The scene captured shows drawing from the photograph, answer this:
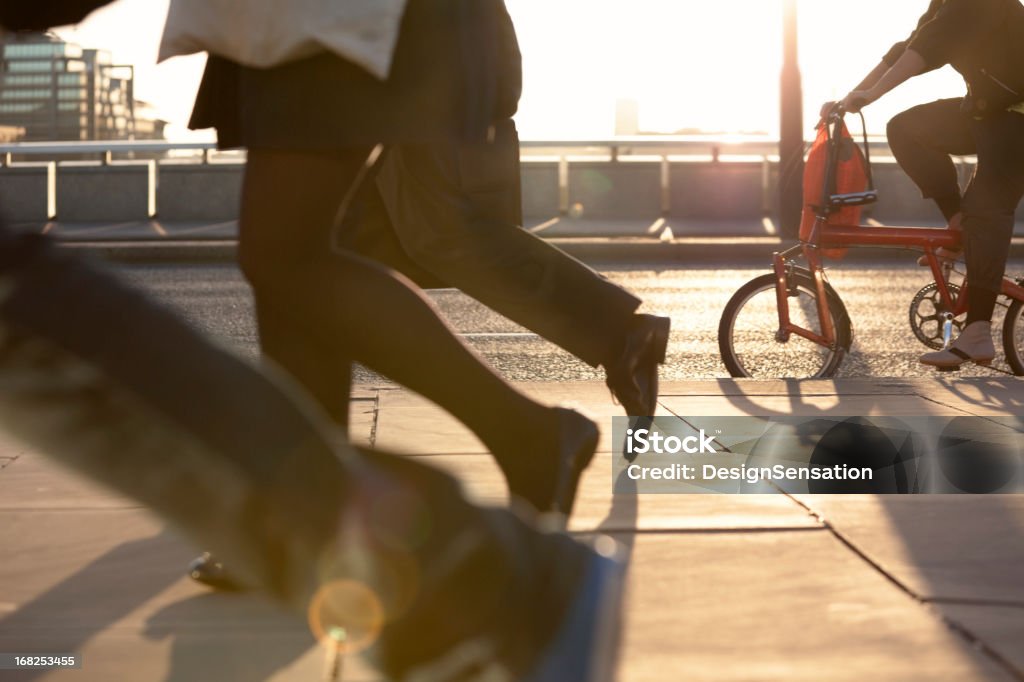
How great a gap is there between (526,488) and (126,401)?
1.48 metres

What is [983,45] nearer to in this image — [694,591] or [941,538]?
[941,538]

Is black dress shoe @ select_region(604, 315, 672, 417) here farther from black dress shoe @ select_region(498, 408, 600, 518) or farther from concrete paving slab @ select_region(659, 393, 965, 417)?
concrete paving slab @ select_region(659, 393, 965, 417)

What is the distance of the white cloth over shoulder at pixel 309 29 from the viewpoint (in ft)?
6.84

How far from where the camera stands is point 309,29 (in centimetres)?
209

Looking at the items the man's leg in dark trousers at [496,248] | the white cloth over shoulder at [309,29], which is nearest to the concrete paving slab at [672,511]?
the man's leg in dark trousers at [496,248]

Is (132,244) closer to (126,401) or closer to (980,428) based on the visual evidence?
(980,428)

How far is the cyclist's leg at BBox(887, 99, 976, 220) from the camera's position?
550 centimetres

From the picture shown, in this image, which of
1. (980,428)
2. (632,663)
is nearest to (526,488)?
(632,663)

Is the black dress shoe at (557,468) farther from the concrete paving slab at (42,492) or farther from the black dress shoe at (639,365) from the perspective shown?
the concrete paving slab at (42,492)

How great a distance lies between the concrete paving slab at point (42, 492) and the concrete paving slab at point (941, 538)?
1486mm

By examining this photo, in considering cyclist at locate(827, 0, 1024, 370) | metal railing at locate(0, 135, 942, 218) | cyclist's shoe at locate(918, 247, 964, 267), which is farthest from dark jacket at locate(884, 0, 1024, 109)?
metal railing at locate(0, 135, 942, 218)

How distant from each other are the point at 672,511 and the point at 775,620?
81cm

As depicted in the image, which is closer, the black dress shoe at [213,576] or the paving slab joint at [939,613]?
the paving slab joint at [939,613]

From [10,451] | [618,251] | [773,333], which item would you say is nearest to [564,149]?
[618,251]
